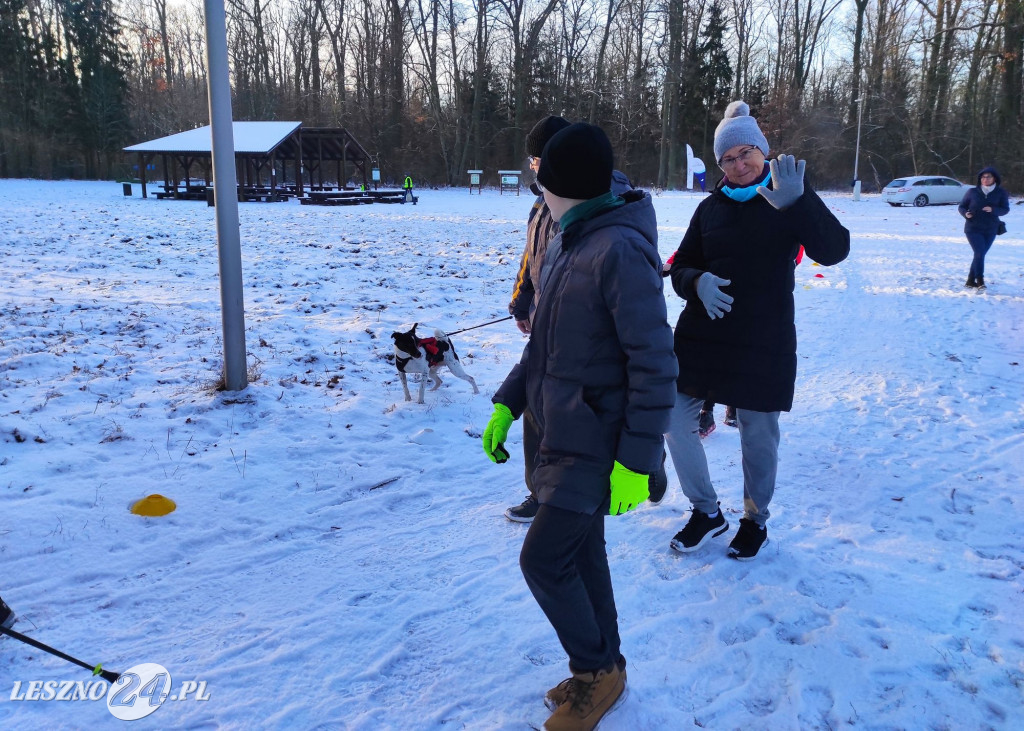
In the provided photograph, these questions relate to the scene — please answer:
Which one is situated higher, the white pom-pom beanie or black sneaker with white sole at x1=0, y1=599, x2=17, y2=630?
the white pom-pom beanie

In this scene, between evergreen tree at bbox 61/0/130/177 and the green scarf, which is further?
evergreen tree at bbox 61/0/130/177

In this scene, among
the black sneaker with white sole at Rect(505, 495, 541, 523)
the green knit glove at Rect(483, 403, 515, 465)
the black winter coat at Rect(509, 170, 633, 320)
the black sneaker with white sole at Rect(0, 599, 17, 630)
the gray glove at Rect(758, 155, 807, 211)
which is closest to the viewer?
the green knit glove at Rect(483, 403, 515, 465)

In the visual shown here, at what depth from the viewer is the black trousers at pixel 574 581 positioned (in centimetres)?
235

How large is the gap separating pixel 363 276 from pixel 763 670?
361 inches

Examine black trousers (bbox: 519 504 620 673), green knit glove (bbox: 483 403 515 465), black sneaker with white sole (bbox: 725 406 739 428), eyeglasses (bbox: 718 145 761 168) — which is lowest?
black sneaker with white sole (bbox: 725 406 739 428)

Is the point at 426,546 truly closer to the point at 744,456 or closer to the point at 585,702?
the point at 585,702

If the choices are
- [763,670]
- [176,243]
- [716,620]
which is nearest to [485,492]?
[716,620]

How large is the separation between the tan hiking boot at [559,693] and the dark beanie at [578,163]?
1.68 meters

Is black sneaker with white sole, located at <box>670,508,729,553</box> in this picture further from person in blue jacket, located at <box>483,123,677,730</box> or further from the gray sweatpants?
person in blue jacket, located at <box>483,123,677,730</box>

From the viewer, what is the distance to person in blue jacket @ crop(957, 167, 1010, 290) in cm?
1096

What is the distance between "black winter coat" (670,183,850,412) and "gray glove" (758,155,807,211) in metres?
0.07

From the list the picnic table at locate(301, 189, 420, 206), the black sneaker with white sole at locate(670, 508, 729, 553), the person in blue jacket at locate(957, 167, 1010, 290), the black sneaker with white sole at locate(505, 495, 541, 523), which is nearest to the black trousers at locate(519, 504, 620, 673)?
the black sneaker with white sole at locate(670, 508, 729, 553)

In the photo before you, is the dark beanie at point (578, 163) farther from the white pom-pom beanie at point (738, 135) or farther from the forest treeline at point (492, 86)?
the forest treeline at point (492, 86)

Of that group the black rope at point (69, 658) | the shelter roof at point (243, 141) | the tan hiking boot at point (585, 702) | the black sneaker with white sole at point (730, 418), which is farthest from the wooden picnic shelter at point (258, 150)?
the tan hiking boot at point (585, 702)
